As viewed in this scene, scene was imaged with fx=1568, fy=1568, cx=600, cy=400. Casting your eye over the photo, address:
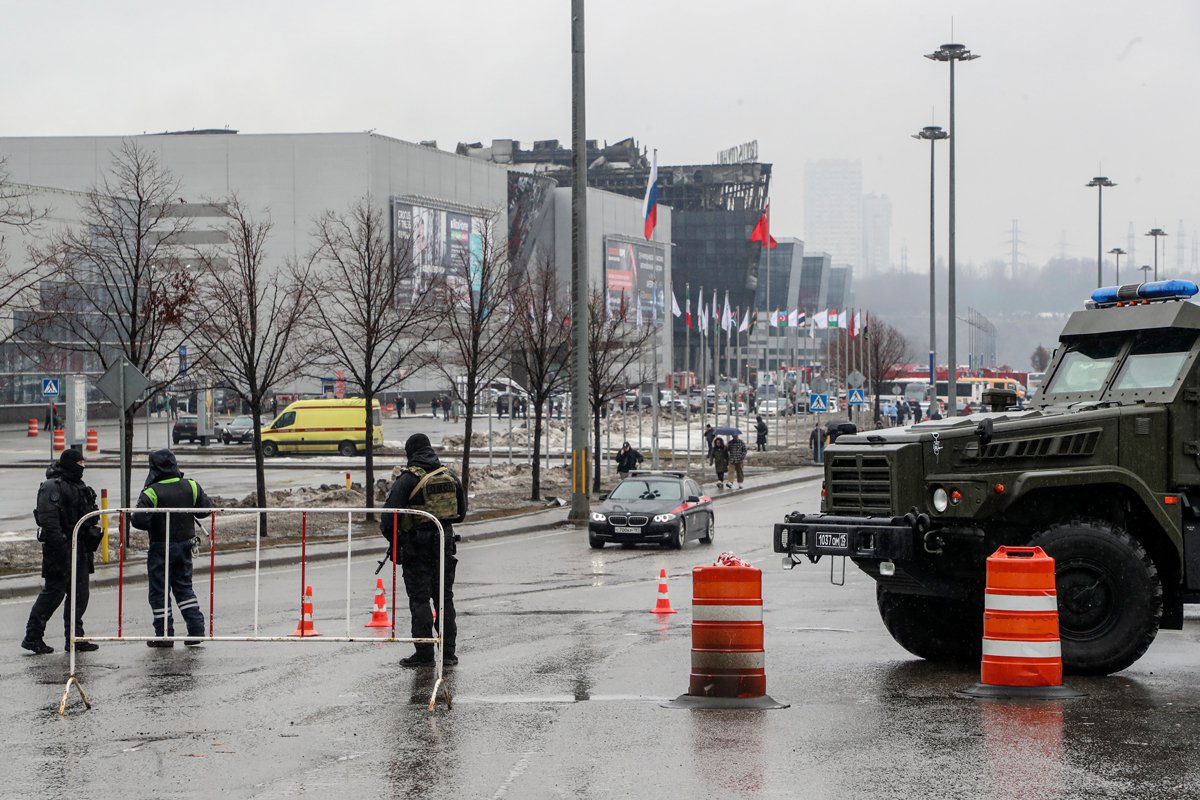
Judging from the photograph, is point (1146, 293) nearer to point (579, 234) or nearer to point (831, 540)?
point (831, 540)

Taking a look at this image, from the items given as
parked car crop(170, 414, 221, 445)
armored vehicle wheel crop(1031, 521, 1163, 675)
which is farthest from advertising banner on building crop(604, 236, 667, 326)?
armored vehicle wheel crop(1031, 521, 1163, 675)

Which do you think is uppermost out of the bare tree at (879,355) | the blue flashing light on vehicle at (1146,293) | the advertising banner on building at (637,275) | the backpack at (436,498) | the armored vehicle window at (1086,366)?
the advertising banner on building at (637,275)

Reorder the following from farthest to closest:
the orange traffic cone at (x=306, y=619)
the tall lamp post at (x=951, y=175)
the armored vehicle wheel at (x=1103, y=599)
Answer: the tall lamp post at (x=951, y=175) → the orange traffic cone at (x=306, y=619) → the armored vehicle wheel at (x=1103, y=599)

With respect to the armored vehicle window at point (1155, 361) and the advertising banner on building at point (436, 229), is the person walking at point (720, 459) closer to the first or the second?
the armored vehicle window at point (1155, 361)

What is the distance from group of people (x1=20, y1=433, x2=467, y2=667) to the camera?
13055 millimetres

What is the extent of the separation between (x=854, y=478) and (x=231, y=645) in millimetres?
6121

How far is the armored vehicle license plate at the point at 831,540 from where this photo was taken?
12375mm

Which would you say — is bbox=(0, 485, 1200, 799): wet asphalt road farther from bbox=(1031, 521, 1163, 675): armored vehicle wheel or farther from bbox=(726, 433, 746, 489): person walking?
bbox=(726, 433, 746, 489): person walking

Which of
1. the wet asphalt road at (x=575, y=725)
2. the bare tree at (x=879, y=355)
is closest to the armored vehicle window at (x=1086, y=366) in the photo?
the wet asphalt road at (x=575, y=725)

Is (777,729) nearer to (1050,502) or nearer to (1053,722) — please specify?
(1053,722)

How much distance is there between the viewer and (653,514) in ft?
89.8

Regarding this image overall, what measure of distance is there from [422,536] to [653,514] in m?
14.8

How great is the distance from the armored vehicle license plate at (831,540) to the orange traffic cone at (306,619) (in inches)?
190

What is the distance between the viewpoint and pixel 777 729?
396 inches
